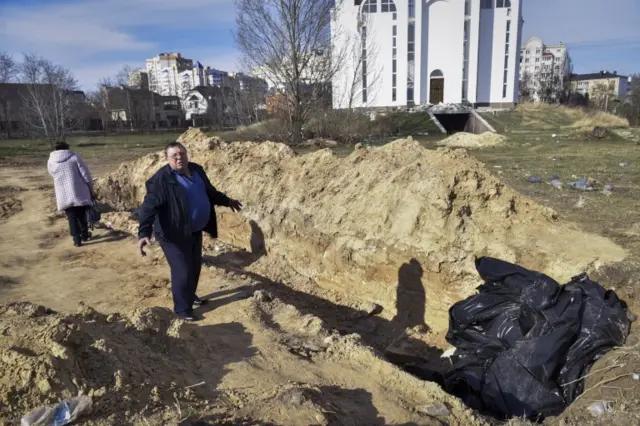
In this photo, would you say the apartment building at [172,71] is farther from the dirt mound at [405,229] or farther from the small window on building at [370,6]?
the dirt mound at [405,229]

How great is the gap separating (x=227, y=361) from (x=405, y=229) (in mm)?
3188

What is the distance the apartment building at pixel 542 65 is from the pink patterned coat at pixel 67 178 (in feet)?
230

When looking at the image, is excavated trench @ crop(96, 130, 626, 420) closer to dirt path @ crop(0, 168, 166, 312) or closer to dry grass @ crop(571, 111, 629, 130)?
dirt path @ crop(0, 168, 166, 312)

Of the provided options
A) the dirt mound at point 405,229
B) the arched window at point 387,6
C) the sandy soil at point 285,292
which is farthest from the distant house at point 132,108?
the dirt mound at point 405,229

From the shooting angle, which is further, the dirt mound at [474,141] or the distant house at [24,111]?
the distant house at [24,111]

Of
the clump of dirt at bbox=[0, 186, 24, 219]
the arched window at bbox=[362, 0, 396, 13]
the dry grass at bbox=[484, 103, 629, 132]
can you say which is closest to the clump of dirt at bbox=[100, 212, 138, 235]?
the clump of dirt at bbox=[0, 186, 24, 219]

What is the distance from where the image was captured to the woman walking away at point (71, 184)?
680 cm

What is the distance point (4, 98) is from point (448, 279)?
181ft

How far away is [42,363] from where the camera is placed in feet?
8.73

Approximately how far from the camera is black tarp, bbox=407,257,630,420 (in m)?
3.90

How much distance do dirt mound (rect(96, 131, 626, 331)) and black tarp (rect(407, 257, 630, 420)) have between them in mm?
950

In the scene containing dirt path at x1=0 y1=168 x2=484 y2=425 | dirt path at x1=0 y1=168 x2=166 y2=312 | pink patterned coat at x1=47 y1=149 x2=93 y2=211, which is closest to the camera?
dirt path at x1=0 y1=168 x2=484 y2=425

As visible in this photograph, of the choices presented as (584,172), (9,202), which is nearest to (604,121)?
(584,172)

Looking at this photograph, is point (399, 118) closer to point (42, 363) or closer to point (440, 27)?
point (440, 27)
